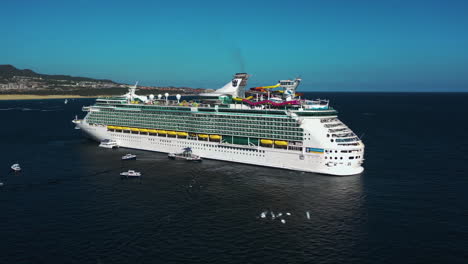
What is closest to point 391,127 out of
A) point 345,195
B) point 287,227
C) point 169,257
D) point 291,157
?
point 291,157

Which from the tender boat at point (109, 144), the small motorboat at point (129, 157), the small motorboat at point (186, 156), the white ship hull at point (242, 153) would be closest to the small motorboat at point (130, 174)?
the small motorboat at point (129, 157)

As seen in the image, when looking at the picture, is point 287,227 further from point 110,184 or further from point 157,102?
point 157,102

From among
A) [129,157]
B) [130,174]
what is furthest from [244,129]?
[129,157]

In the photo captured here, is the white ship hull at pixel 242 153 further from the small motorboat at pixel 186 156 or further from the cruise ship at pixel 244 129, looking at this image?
the small motorboat at pixel 186 156

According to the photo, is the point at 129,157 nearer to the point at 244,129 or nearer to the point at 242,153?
the point at 242,153

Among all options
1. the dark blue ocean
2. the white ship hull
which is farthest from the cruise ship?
the dark blue ocean

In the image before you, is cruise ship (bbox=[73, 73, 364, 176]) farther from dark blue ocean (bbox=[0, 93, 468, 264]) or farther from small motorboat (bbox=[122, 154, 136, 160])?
small motorboat (bbox=[122, 154, 136, 160])

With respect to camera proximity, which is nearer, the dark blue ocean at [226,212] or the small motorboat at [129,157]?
the dark blue ocean at [226,212]
